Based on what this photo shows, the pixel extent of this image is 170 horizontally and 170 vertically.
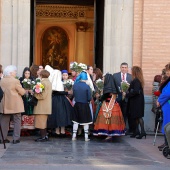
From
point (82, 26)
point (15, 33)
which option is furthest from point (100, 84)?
point (82, 26)

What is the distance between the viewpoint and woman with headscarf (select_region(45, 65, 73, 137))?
485 inches

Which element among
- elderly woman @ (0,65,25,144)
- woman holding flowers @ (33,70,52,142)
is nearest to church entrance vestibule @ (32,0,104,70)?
woman holding flowers @ (33,70,52,142)

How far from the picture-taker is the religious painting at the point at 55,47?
22609 mm

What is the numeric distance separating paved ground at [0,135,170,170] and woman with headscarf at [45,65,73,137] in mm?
428

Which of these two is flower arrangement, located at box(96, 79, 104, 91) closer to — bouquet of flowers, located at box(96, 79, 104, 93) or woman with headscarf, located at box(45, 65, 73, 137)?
bouquet of flowers, located at box(96, 79, 104, 93)

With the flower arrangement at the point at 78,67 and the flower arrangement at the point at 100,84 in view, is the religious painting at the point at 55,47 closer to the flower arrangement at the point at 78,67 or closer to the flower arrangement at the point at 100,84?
the flower arrangement at the point at 78,67

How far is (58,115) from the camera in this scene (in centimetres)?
1234

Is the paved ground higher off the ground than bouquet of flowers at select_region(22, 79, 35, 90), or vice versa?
bouquet of flowers at select_region(22, 79, 35, 90)

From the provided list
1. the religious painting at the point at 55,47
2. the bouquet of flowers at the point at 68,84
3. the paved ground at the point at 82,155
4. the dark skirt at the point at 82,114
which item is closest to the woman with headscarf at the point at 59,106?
the bouquet of flowers at the point at 68,84

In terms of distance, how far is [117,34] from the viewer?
46.8 feet

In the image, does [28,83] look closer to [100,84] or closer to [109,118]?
[100,84]

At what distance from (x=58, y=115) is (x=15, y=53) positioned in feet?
9.12

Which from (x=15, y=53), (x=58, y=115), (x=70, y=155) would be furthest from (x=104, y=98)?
(x=15, y=53)

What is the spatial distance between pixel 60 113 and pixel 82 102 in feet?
2.15
